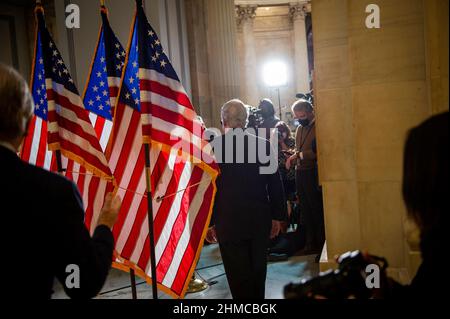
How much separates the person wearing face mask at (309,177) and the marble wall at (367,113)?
1.68 metres

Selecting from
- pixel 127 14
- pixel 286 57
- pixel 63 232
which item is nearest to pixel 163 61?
pixel 63 232

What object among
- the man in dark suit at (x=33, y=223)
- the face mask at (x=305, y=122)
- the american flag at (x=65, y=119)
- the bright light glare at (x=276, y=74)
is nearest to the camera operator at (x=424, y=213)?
the man in dark suit at (x=33, y=223)

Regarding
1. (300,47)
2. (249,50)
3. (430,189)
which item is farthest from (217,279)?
(300,47)

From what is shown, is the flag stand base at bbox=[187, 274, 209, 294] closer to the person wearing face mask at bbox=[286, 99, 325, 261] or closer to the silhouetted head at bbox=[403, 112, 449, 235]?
the person wearing face mask at bbox=[286, 99, 325, 261]

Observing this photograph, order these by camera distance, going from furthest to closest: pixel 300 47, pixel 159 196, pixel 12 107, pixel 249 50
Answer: pixel 300 47 → pixel 249 50 → pixel 159 196 → pixel 12 107

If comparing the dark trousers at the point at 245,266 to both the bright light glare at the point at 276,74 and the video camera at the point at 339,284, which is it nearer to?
the video camera at the point at 339,284

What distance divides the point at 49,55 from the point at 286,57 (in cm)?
1527

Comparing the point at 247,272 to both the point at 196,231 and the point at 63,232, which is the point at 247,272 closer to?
the point at 196,231

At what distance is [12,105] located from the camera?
1.66 metres

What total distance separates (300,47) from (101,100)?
14.6m

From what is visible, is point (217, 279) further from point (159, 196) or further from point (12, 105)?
point (12, 105)

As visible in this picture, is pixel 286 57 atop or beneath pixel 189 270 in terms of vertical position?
atop

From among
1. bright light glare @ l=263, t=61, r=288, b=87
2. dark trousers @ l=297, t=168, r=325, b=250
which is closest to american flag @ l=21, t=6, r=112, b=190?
dark trousers @ l=297, t=168, r=325, b=250

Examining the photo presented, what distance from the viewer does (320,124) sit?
4117 mm
